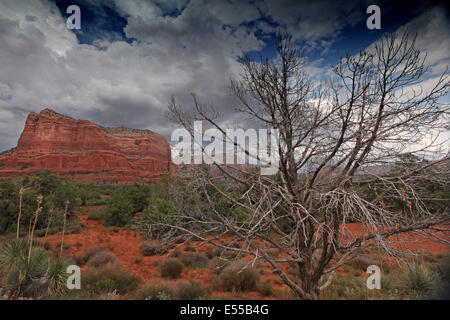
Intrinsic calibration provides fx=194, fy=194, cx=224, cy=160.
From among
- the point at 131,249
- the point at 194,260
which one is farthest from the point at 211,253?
the point at 131,249

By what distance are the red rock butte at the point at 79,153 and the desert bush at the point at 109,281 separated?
68.4m

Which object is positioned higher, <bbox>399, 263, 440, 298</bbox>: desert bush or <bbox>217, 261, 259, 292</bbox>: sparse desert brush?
<bbox>399, 263, 440, 298</bbox>: desert bush

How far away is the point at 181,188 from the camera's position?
4055 mm

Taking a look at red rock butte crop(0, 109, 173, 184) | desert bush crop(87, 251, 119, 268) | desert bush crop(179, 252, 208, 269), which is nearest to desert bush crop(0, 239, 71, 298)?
desert bush crop(87, 251, 119, 268)

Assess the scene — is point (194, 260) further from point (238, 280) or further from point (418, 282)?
point (418, 282)

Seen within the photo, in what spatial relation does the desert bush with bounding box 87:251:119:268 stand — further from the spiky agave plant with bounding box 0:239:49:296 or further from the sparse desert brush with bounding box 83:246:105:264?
the spiky agave plant with bounding box 0:239:49:296

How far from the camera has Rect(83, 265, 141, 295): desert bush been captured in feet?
20.1

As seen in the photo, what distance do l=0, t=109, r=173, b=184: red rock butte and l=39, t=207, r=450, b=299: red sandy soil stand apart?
59.6m

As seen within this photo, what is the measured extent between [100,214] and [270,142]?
832 inches

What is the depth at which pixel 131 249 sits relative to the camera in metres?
11.8

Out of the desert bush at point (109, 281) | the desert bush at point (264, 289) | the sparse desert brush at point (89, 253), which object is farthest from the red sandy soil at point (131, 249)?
the desert bush at point (109, 281)
